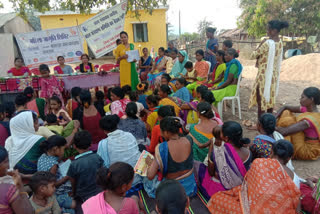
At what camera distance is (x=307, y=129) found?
3504mm

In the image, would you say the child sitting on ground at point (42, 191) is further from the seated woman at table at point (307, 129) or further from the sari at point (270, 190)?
the seated woman at table at point (307, 129)

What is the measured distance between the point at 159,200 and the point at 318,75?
11719mm

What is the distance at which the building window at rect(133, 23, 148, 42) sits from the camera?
652 inches

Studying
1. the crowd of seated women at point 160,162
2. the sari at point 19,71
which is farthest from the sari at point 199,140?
the sari at point 19,71

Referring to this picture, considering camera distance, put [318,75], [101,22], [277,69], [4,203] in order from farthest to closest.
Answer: [318,75] < [101,22] < [277,69] < [4,203]

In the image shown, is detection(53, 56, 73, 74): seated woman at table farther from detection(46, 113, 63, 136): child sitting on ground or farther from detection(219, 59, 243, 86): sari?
detection(219, 59, 243, 86): sari

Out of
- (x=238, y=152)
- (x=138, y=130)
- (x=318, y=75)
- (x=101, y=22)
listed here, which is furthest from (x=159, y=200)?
(x=318, y=75)

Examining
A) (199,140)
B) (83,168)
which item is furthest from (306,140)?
(83,168)

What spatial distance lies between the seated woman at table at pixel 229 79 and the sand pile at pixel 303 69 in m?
6.55

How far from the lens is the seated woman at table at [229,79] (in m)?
5.14

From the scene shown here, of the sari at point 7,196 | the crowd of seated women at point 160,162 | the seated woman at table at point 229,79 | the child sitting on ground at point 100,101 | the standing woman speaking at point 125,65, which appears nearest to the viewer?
the sari at point 7,196

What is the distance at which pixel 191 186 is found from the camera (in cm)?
273

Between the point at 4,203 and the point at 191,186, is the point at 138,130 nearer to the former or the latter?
the point at 191,186

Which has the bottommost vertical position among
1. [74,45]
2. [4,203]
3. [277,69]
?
[4,203]
